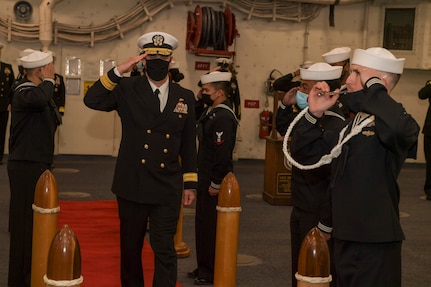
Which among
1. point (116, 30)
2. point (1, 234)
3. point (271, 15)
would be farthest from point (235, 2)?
point (1, 234)

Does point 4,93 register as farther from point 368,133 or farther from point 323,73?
point 368,133

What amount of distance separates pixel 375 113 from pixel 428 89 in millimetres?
7462

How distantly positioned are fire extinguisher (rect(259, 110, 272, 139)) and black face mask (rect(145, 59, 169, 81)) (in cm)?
923

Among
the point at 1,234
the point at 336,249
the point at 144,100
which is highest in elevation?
the point at 144,100

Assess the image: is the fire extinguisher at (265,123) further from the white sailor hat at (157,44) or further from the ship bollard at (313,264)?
the ship bollard at (313,264)

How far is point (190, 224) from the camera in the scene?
8148 mm

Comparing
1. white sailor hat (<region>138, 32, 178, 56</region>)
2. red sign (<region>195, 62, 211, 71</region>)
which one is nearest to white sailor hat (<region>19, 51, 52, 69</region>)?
white sailor hat (<region>138, 32, 178, 56</region>)

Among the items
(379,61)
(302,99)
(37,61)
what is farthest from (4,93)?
(379,61)

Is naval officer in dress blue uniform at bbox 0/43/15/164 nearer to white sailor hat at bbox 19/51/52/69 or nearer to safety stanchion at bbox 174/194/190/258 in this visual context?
safety stanchion at bbox 174/194/190/258

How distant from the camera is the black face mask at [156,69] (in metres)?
4.52

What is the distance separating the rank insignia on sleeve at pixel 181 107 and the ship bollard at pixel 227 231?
1.68 ft

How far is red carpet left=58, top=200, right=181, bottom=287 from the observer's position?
19.0ft

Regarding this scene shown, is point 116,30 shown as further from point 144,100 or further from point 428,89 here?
point 144,100

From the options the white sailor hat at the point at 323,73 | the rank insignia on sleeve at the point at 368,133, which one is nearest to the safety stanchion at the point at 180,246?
the white sailor hat at the point at 323,73
